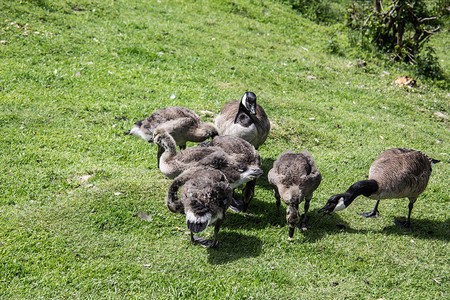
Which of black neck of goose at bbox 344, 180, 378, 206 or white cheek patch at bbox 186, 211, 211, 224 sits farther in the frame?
black neck of goose at bbox 344, 180, 378, 206

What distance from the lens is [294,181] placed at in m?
6.84

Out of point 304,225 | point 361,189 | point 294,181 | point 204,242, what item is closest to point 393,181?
point 361,189

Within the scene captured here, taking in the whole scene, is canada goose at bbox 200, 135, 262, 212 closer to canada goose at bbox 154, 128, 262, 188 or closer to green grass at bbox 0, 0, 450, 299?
canada goose at bbox 154, 128, 262, 188

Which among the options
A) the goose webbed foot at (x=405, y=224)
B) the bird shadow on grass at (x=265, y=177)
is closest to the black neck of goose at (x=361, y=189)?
the goose webbed foot at (x=405, y=224)

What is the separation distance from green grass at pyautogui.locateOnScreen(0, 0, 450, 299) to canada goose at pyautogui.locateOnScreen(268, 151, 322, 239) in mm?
522

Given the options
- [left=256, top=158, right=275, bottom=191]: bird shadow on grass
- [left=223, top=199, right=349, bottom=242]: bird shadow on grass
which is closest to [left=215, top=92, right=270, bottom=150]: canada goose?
[left=256, top=158, right=275, bottom=191]: bird shadow on grass

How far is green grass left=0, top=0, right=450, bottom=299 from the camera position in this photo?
6.03m

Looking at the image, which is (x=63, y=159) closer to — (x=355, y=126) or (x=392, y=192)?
(x=392, y=192)

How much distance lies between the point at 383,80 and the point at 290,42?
A: 3.72m

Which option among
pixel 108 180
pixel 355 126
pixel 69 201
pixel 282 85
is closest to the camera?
pixel 69 201

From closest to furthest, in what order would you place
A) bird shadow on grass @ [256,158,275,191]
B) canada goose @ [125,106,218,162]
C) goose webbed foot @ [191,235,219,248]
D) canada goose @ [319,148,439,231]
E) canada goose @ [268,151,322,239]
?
goose webbed foot @ [191,235,219,248] → canada goose @ [268,151,322,239] → canada goose @ [319,148,439,231] → canada goose @ [125,106,218,162] → bird shadow on grass @ [256,158,275,191]

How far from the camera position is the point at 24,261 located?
586 cm

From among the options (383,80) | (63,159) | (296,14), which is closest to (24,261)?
(63,159)

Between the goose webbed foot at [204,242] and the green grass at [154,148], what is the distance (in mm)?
152
